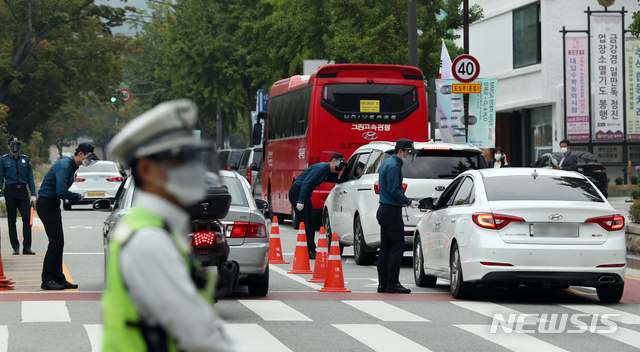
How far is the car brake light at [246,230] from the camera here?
11.9m

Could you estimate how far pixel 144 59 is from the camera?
72.8 m

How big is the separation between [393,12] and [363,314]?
900 inches

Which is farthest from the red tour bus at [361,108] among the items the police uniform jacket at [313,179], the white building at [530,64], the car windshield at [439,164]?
the white building at [530,64]

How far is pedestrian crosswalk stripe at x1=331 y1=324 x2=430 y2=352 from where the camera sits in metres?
8.73

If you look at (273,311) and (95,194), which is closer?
(273,311)

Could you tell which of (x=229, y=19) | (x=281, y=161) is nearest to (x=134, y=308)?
(x=281, y=161)

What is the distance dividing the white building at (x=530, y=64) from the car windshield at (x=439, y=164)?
86.2 ft

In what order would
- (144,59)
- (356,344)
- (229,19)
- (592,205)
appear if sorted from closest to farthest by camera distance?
(356,344)
(592,205)
(229,19)
(144,59)

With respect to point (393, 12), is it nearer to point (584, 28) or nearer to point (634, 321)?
point (584, 28)

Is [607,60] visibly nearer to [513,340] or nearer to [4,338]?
[513,340]

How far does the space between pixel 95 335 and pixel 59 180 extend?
3.98m

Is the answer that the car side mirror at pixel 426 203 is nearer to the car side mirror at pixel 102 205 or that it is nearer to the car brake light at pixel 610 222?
the car brake light at pixel 610 222

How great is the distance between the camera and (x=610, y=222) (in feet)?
37.6

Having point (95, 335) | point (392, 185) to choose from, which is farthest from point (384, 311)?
point (95, 335)
